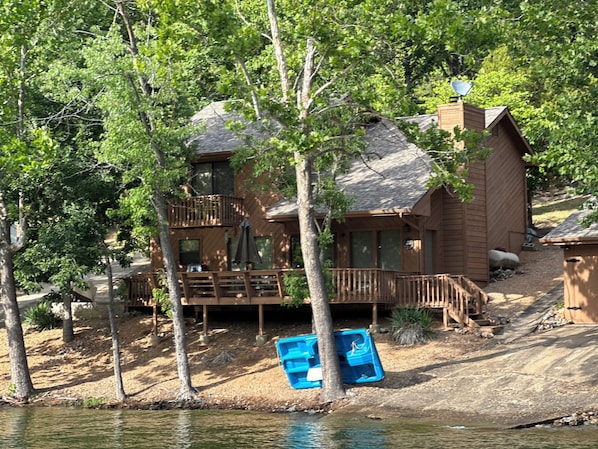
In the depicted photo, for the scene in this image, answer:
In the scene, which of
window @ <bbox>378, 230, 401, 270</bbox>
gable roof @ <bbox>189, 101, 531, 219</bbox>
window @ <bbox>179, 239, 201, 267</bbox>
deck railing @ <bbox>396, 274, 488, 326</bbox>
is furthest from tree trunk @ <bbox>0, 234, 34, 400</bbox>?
window @ <bbox>378, 230, 401, 270</bbox>

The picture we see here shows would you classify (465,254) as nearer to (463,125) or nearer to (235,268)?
(463,125)

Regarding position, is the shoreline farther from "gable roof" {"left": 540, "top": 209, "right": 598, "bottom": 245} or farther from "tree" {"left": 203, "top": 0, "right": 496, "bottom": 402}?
"gable roof" {"left": 540, "top": 209, "right": 598, "bottom": 245}

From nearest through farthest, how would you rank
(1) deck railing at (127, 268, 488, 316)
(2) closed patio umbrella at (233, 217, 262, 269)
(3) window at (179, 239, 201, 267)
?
(1) deck railing at (127, 268, 488, 316)
(2) closed patio umbrella at (233, 217, 262, 269)
(3) window at (179, 239, 201, 267)

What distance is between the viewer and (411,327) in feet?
101

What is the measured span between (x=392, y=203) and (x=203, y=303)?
6854 mm

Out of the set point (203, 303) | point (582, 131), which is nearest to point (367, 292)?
point (203, 303)

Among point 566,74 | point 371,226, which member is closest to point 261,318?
point 371,226

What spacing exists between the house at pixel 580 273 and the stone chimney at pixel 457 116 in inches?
238

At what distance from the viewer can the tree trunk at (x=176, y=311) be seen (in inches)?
1152

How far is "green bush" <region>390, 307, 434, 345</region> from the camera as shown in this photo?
30.7 m

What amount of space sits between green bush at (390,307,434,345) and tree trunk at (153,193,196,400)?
6250mm

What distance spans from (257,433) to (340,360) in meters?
5.73

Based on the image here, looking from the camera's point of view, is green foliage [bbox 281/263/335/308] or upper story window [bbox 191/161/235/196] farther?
upper story window [bbox 191/161/235/196]

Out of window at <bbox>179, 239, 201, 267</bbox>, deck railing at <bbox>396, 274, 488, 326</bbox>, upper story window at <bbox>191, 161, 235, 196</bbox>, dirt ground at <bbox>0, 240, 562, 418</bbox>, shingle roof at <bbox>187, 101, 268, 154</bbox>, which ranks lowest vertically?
dirt ground at <bbox>0, 240, 562, 418</bbox>
